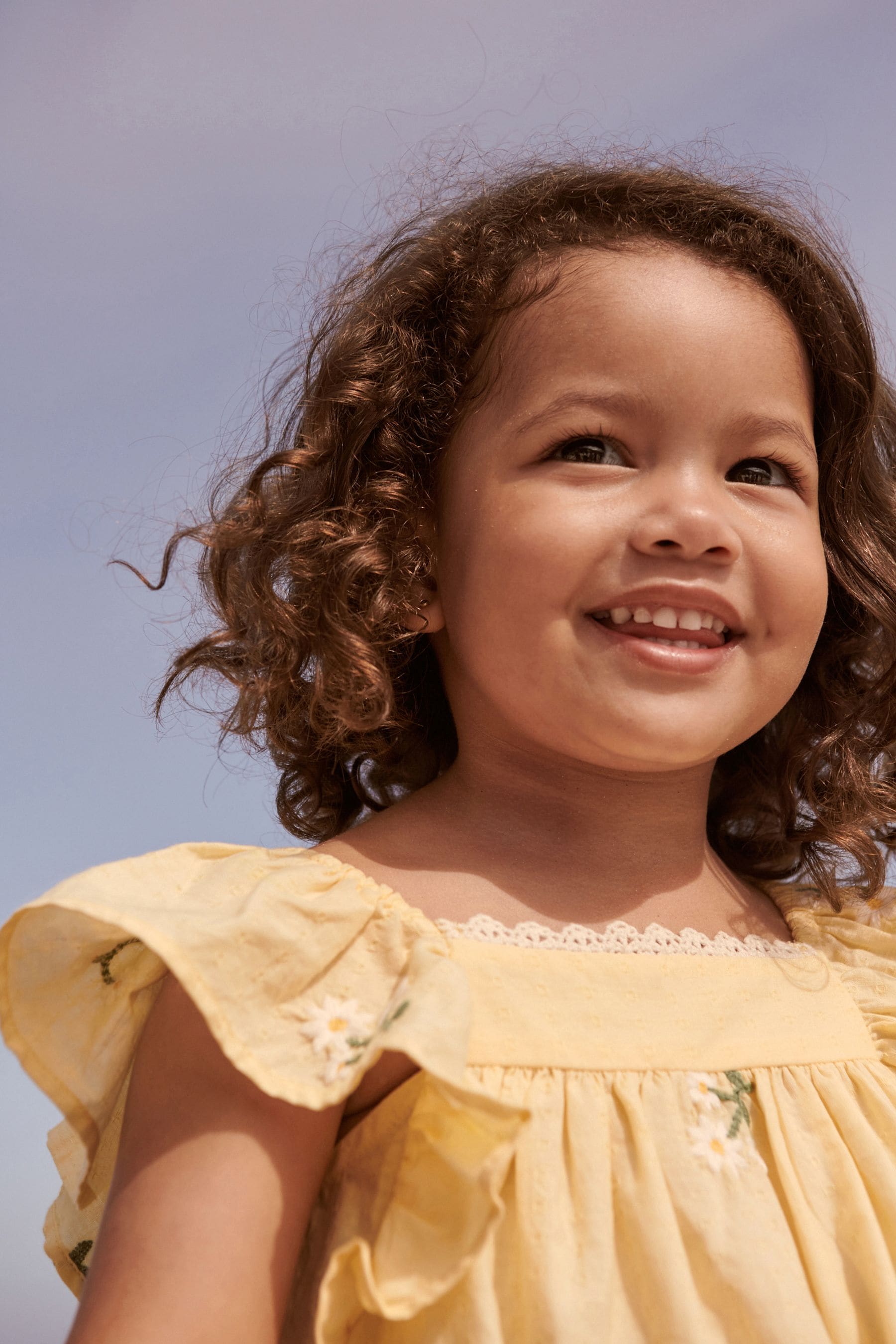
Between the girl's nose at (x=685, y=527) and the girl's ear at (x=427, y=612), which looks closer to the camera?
the girl's nose at (x=685, y=527)

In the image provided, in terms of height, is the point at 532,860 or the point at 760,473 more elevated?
the point at 760,473

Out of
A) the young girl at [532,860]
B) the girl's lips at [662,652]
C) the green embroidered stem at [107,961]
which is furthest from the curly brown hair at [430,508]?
the green embroidered stem at [107,961]

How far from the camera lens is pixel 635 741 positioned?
3.99 ft

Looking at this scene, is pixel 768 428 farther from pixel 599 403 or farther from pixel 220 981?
pixel 220 981

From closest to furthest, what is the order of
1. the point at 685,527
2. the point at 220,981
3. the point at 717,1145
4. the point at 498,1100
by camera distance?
the point at 498,1100 → the point at 220,981 → the point at 717,1145 → the point at 685,527

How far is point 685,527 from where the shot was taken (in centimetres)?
121

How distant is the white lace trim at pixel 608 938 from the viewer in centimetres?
116

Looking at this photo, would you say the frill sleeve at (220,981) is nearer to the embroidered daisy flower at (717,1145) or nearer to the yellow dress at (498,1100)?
the yellow dress at (498,1100)

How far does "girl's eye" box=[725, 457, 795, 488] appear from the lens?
133cm

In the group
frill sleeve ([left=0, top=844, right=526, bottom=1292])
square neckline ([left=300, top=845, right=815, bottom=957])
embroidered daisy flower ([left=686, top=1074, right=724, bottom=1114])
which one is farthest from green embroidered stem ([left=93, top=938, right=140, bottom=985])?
embroidered daisy flower ([left=686, top=1074, right=724, bottom=1114])

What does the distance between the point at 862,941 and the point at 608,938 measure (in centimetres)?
37

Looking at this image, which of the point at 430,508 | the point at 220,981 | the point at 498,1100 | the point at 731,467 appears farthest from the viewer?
the point at 430,508

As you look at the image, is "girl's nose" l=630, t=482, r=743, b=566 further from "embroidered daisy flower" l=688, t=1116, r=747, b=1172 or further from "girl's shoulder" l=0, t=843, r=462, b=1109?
"embroidered daisy flower" l=688, t=1116, r=747, b=1172

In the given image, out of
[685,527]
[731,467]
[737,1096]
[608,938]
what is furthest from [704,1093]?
[731,467]
